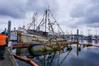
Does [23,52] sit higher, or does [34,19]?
[34,19]

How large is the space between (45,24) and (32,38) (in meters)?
11.8

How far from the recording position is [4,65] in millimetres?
19016

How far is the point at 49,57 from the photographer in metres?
54.1

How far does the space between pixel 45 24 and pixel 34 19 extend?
25.3 m

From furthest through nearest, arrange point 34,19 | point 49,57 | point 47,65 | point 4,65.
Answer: point 34,19 → point 49,57 → point 47,65 → point 4,65

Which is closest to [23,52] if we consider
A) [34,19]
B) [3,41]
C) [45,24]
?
[45,24]

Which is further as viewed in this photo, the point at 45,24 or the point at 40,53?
the point at 45,24

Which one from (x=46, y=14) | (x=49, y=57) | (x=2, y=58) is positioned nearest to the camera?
(x=2, y=58)

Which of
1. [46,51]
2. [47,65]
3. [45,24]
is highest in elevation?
[45,24]

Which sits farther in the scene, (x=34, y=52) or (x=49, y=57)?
(x=49, y=57)

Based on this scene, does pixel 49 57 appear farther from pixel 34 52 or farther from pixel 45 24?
pixel 45 24

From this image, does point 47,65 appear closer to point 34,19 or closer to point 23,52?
point 23,52

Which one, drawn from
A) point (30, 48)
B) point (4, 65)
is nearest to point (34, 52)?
point (30, 48)

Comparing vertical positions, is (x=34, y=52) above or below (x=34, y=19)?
below
